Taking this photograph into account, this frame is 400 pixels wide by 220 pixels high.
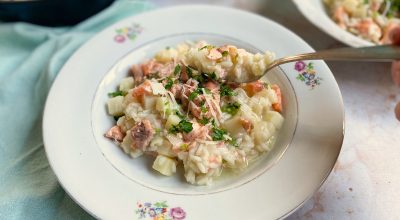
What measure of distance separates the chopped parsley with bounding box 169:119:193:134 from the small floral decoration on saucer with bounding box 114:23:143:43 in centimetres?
49

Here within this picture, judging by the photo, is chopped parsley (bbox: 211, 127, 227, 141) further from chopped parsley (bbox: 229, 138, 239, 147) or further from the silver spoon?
the silver spoon

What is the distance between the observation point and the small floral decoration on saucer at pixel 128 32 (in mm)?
1643

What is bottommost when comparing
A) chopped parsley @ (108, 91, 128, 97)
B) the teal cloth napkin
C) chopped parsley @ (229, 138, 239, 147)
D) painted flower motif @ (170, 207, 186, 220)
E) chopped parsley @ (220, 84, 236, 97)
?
the teal cloth napkin

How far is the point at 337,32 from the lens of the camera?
1618 millimetres

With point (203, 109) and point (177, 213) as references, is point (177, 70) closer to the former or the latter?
point (203, 109)

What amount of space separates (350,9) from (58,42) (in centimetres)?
122

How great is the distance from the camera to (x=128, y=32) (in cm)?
167

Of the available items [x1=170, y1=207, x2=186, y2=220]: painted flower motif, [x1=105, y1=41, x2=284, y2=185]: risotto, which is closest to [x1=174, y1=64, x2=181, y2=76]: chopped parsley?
→ [x1=105, y1=41, x2=284, y2=185]: risotto

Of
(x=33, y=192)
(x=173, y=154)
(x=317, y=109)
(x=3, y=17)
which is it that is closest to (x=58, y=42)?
(x=3, y=17)

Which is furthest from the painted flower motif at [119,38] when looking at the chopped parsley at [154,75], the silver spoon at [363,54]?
the silver spoon at [363,54]

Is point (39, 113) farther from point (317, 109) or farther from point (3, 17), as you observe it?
point (317, 109)

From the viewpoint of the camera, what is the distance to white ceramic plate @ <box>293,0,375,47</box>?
1592 mm

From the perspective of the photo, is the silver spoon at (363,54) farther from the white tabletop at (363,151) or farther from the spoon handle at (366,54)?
the white tabletop at (363,151)

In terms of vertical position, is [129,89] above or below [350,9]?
below
